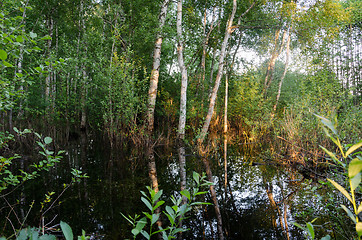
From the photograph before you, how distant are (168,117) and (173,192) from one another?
5.79 m

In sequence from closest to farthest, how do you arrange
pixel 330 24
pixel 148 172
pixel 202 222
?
pixel 202 222, pixel 148 172, pixel 330 24

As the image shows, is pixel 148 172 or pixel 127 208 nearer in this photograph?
pixel 127 208

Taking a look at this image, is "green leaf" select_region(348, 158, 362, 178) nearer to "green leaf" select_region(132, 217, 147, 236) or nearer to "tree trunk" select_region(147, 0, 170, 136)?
"green leaf" select_region(132, 217, 147, 236)

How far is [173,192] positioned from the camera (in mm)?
3691

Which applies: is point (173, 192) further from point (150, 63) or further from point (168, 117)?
point (150, 63)

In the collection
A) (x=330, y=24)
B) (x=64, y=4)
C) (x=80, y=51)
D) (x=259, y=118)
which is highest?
(x=64, y=4)

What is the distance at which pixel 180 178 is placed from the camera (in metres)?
4.46

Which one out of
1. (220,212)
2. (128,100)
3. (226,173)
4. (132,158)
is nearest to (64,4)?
(128,100)

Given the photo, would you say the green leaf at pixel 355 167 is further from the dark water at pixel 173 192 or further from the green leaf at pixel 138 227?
the dark water at pixel 173 192

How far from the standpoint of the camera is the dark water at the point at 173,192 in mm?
2639

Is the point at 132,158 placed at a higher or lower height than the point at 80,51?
lower

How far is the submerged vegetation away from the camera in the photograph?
80.7 inches

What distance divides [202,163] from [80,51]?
9.82m

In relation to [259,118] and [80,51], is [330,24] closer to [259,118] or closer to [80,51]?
[259,118]
